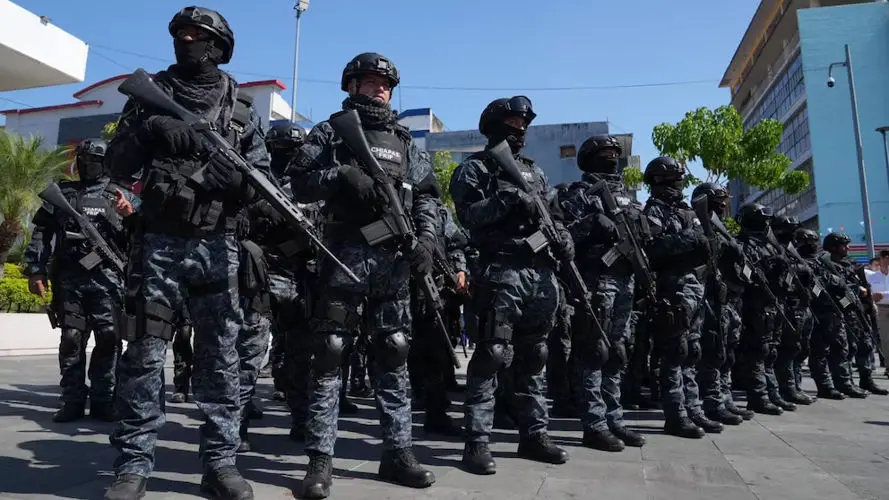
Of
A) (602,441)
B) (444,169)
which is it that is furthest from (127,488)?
(444,169)

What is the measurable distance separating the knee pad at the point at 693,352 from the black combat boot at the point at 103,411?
→ 15.8 feet

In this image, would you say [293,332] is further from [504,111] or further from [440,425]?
[504,111]

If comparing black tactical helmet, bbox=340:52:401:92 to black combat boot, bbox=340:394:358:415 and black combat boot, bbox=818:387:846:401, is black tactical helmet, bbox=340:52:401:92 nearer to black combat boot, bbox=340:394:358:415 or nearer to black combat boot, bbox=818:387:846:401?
black combat boot, bbox=340:394:358:415

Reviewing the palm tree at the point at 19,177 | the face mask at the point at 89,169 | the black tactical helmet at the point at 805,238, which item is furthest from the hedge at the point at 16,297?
the black tactical helmet at the point at 805,238

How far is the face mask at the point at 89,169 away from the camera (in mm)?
A: 5371

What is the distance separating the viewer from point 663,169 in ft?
17.9

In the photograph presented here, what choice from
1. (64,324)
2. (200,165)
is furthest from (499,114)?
(64,324)

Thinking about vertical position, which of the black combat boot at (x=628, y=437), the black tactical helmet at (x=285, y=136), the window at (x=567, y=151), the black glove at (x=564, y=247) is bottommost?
the black combat boot at (x=628, y=437)

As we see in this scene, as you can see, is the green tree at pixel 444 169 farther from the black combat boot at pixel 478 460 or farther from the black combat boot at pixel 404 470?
the black combat boot at pixel 404 470

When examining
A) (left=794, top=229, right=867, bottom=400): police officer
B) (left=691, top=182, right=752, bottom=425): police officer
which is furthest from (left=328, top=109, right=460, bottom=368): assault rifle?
(left=794, top=229, right=867, bottom=400): police officer

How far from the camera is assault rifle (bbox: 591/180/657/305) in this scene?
4.70 m

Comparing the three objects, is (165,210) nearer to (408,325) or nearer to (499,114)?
(408,325)

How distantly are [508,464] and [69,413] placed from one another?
142 inches

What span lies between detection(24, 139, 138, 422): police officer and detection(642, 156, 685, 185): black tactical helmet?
4.52 meters
